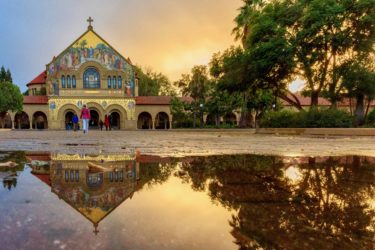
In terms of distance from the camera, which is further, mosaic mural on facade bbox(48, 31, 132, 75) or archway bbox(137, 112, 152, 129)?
archway bbox(137, 112, 152, 129)

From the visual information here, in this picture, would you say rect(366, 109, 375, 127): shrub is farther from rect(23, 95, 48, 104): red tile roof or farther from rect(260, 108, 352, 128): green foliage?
rect(23, 95, 48, 104): red tile roof

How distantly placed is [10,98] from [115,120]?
13.1 m

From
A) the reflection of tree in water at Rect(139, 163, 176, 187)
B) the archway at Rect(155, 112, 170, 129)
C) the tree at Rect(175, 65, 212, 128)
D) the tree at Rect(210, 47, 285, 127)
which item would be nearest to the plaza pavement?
the reflection of tree in water at Rect(139, 163, 176, 187)

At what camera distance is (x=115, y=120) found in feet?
147

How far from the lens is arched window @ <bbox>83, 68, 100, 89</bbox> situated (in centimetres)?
4054

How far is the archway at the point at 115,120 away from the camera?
43.5 meters

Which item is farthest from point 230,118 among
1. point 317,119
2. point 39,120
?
point 317,119

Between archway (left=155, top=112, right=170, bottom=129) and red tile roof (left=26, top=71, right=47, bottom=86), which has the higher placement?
red tile roof (left=26, top=71, right=47, bottom=86)

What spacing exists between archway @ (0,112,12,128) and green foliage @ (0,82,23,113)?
6145 millimetres

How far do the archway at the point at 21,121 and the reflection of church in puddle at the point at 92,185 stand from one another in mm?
45344

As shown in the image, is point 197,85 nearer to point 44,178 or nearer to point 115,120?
point 115,120

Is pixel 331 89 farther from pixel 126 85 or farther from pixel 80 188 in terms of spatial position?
pixel 126 85

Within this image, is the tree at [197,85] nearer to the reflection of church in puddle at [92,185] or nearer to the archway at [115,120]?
the archway at [115,120]

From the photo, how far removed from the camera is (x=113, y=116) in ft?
147
